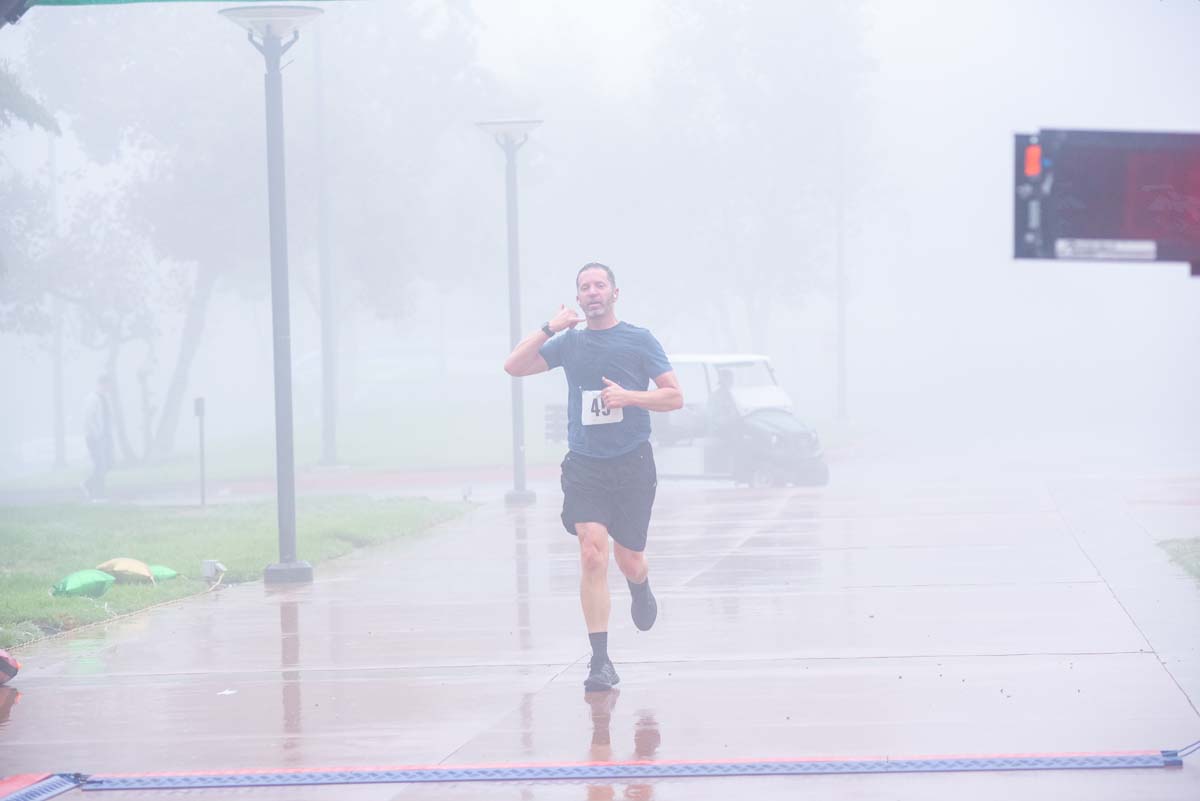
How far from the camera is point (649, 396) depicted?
27.3 feet

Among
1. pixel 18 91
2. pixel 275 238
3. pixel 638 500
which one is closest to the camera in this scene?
pixel 638 500

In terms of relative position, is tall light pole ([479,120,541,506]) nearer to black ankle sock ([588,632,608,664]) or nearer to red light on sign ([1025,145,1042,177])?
black ankle sock ([588,632,608,664])

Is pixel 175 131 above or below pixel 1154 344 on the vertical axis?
above

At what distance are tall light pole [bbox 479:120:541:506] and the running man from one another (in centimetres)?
1228

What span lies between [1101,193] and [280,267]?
9165 mm

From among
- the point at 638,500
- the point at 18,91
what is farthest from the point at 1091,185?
the point at 18,91

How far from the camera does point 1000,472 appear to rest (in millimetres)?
25266

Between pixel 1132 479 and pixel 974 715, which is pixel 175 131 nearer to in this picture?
pixel 1132 479

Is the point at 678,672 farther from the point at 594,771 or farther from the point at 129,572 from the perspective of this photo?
the point at 129,572

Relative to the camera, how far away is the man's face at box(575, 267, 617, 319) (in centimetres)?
838

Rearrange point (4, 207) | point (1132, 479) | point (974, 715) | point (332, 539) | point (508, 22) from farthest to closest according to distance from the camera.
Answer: point (508, 22) → point (4, 207) → point (1132, 479) → point (332, 539) → point (974, 715)

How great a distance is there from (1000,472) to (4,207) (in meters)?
20.9

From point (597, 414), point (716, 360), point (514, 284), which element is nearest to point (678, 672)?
point (597, 414)

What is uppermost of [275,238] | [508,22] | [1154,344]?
[508,22]
